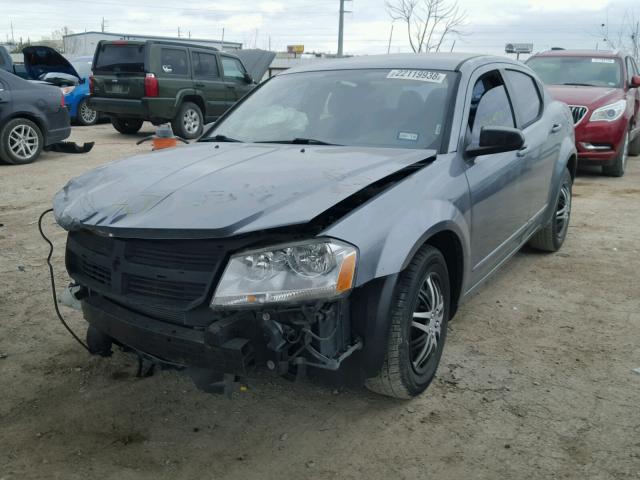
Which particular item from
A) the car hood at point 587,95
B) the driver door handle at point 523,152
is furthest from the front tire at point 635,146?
the driver door handle at point 523,152

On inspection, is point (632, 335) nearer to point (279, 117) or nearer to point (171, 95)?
point (279, 117)

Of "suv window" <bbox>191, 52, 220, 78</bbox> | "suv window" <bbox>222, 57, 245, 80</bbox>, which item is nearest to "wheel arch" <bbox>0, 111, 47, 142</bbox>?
"suv window" <bbox>191, 52, 220, 78</bbox>

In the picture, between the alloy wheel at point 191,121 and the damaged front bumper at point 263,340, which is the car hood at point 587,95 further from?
the damaged front bumper at point 263,340

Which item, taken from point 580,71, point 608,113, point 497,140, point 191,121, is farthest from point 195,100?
point 497,140

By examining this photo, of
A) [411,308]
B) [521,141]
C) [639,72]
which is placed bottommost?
[411,308]

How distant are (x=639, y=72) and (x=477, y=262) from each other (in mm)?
10000

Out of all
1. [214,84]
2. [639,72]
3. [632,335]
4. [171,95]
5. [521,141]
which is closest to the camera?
[521,141]

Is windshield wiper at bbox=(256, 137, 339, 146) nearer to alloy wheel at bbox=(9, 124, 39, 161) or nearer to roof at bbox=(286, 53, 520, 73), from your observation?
roof at bbox=(286, 53, 520, 73)

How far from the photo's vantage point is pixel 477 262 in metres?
3.52

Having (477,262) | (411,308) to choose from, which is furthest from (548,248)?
(411,308)

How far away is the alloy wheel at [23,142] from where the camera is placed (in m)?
9.54

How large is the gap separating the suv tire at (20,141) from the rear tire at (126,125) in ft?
12.7

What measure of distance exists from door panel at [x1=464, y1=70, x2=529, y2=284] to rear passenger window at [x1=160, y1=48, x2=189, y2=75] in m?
9.80

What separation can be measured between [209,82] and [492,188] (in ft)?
35.5
